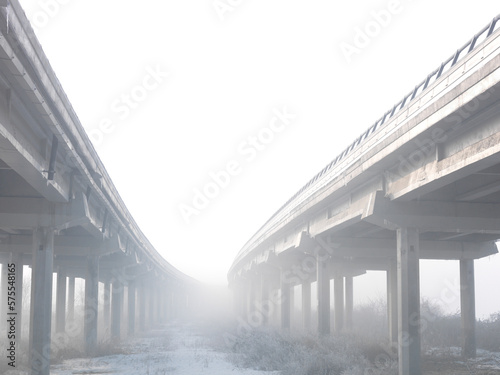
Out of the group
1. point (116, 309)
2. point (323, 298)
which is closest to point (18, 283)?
point (116, 309)

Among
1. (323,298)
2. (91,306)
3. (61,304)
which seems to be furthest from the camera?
(61,304)

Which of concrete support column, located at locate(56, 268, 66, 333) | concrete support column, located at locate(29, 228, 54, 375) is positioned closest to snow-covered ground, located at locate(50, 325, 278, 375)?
concrete support column, located at locate(29, 228, 54, 375)

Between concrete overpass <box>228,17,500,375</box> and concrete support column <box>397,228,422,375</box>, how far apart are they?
3 centimetres

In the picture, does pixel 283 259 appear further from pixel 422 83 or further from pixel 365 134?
pixel 422 83

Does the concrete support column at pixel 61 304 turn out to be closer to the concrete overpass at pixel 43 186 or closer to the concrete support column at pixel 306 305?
the concrete overpass at pixel 43 186

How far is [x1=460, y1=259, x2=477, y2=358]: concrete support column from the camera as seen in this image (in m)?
26.3

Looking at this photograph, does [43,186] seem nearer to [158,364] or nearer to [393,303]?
[158,364]

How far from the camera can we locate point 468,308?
27406 mm

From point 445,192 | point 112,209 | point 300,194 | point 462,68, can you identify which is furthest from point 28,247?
point 462,68

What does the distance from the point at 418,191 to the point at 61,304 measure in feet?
96.7

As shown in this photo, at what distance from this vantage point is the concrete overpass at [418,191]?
13492mm

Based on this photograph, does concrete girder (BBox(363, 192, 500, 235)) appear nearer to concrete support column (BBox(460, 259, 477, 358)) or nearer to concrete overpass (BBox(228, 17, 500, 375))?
concrete overpass (BBox(228, 17, 500, 375))

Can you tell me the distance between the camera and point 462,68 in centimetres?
1396

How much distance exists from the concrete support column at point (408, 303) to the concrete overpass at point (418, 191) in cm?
3
